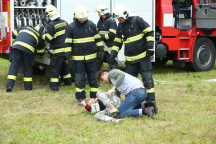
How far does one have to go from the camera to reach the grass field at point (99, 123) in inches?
199

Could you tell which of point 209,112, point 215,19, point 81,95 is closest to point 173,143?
point 209,112

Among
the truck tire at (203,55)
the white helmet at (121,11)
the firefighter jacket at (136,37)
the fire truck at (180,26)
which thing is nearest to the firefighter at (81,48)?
the firefighter jacket at (136,37)

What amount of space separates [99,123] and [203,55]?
21.0 ft

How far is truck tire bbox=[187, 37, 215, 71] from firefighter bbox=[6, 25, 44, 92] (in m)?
4.51

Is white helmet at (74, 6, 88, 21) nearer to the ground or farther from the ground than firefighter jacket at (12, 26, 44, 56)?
farther from the ground

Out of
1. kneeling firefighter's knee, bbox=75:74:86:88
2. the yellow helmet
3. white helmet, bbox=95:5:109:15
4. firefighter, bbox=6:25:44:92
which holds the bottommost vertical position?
kneeling firefighter's knee, bbox=75:74:86:88

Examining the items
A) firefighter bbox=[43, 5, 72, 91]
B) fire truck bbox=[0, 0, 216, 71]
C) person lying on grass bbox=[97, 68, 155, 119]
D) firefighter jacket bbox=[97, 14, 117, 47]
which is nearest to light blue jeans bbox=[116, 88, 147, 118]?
person lying on grass bbox=[97, 68, 155, 119]

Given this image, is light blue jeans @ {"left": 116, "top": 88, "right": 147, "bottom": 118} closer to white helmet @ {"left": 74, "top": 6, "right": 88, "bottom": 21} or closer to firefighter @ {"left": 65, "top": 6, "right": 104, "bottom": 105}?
firefighter @ {"left": 65, "top": 6, "right": 104, "bottom": 105}

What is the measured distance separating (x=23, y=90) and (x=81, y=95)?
1.99 m

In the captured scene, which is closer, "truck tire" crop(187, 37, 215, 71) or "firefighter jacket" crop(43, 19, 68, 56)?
"firefighter jacket" crop(43, 19, 68, 56)

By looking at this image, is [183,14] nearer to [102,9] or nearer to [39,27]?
[102,9]

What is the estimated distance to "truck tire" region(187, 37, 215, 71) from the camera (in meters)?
11.3

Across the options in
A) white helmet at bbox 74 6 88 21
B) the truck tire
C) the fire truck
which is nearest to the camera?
white helmet at bbox 74 6 88 21

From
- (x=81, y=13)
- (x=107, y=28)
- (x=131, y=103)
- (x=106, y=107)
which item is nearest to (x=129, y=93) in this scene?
(x=131, y=103)
